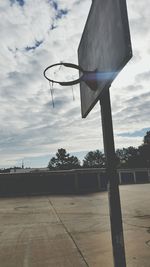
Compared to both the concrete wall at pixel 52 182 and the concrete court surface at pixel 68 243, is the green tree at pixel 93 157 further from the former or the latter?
the concrete court surface at pixel 68 243

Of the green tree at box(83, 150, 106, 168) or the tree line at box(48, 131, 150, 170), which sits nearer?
the tree line at box(48, 131, 150, 170)

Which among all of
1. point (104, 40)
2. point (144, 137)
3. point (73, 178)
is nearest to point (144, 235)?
point (104, 40)

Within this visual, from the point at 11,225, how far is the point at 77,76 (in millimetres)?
8123

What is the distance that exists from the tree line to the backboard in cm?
5902

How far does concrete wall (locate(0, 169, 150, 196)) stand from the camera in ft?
105

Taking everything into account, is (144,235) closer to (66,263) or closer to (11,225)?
(66,263)

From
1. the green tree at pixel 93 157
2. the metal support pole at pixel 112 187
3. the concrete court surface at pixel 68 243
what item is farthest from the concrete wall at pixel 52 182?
the green tree at pixel 93 157

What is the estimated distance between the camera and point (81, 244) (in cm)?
731

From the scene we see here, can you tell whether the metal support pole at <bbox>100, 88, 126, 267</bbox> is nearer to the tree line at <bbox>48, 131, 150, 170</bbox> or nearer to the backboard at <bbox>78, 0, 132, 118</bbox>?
the backboard at <bbox>78, 0, 132, 118</bbox>

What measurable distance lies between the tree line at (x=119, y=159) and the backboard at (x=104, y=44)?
59.0 meters

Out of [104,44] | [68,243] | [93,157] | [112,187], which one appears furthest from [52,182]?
[93,157]

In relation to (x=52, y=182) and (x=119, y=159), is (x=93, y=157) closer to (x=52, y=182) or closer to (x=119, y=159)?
(x=119, y=159)

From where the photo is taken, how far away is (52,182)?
109 ft

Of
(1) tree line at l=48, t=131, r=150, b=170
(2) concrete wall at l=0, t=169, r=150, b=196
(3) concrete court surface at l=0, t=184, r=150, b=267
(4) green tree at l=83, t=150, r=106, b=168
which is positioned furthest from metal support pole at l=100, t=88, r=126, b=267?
(4) green tree at l=83, t=150, r=106, b=168
